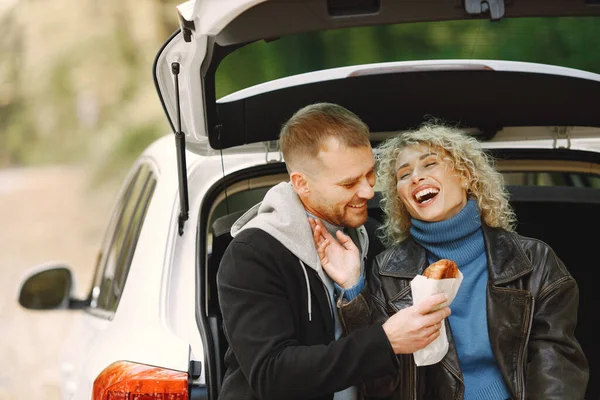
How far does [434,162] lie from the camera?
2.66 m

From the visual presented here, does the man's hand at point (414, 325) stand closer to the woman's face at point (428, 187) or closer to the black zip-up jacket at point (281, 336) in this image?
the black zip-up jacket at point (281, 336)

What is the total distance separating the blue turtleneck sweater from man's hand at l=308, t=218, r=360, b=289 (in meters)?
0.28

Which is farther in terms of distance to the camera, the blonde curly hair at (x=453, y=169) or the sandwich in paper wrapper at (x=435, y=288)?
the blonde curly hair at (x=453, y=169)

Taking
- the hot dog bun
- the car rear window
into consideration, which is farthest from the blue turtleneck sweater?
the car rear window

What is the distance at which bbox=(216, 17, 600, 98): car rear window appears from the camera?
2344mm

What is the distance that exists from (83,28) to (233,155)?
464 inches

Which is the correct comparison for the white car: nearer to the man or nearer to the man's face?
the man

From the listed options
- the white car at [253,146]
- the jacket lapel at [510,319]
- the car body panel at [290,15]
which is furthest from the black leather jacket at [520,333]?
the car body panel at [290,15]

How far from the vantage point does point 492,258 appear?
101 inches

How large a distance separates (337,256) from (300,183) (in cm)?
23

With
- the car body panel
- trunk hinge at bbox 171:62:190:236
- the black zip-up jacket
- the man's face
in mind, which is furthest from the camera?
trunk hinge at bbox 171:62:190:236

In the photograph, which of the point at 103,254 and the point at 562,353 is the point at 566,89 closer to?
the point at 562,353

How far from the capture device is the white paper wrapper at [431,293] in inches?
89.4

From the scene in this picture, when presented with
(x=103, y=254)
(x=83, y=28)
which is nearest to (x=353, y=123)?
(x=103, y=254)
